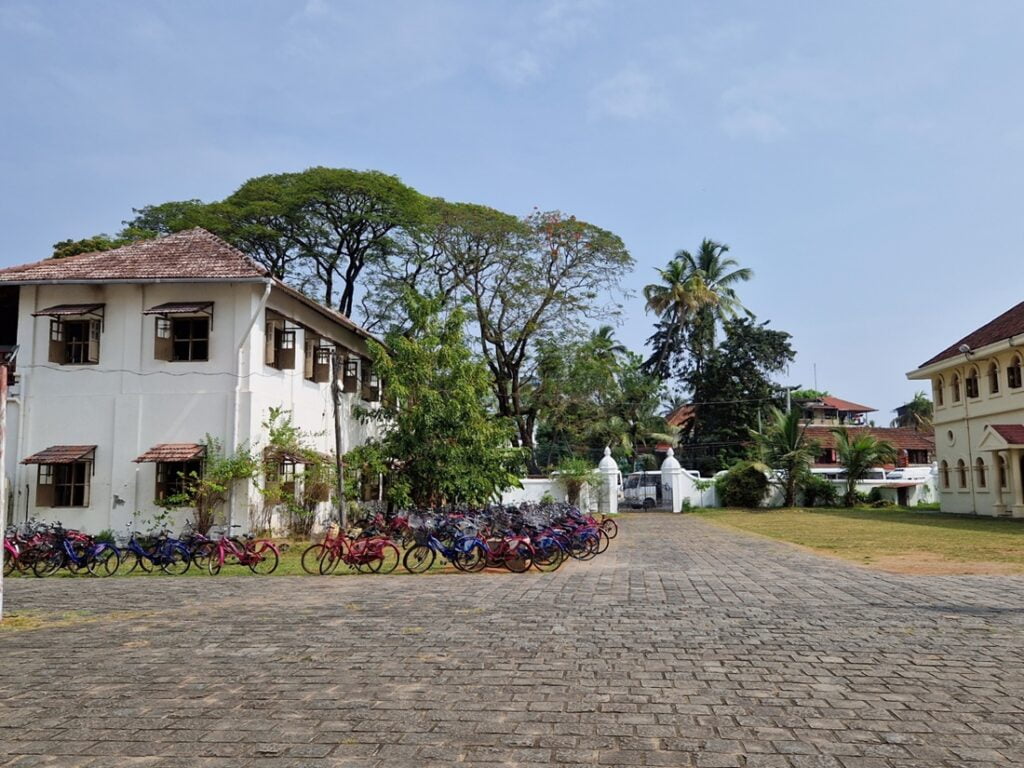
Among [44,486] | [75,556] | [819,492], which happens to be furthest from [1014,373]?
[44,486]

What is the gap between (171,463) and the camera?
1786 cm

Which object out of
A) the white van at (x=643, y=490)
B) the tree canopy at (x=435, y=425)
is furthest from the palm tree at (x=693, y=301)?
the tree canopy at (x=435, y=425)

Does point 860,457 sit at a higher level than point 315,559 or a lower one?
higher

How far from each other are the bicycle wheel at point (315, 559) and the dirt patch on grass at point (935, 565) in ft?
28.0

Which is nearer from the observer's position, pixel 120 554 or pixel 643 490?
pixel 120 554

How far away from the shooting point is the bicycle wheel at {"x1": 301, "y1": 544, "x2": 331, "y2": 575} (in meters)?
13.1

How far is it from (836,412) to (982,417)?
122 ft

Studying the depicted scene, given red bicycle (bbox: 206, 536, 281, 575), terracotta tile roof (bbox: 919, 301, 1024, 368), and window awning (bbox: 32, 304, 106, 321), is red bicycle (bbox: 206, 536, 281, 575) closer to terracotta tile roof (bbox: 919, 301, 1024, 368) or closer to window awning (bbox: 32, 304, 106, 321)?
window awning (bbox: 32, 304, 106, 321)

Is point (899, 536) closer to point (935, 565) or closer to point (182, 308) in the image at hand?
point (935, 565)

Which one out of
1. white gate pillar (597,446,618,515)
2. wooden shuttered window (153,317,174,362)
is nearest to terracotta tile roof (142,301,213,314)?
wooden shuttered window (153,317,174,362)

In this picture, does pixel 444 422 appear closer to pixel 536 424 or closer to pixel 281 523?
pixel 281 523

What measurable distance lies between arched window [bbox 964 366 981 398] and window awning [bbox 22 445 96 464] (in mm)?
28065

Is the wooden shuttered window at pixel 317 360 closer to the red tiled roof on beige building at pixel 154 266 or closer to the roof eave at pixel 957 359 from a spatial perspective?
the red tiled roof on beige building at pixel 154 266

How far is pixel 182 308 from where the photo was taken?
17.6 metres
